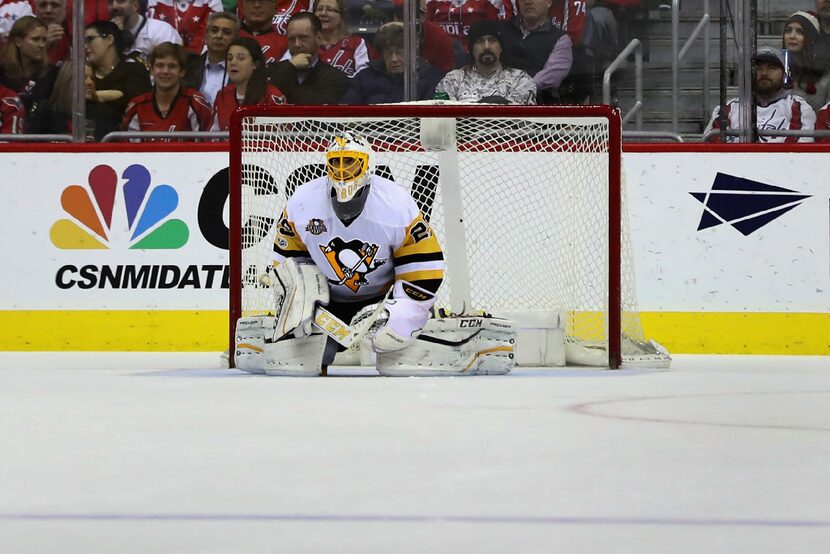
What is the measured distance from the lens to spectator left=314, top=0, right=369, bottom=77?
6719 millimetres

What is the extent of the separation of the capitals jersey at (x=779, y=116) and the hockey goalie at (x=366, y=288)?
2.17m

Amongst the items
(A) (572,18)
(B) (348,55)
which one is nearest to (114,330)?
(B) (348,55)

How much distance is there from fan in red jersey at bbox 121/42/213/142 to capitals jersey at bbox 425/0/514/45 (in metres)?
1.21

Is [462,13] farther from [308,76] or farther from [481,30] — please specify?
[308,76]

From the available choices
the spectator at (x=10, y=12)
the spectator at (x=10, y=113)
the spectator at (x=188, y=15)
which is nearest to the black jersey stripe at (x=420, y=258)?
the spectator at (x=188, y=15)

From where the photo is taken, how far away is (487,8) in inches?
267

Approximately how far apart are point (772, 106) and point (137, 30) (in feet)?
10.3

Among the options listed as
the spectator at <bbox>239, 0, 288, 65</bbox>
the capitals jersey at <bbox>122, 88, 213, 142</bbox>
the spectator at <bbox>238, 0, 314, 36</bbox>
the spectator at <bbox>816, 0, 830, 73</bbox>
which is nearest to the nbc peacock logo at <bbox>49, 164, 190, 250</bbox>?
the capitals jersey at <bbox>122, 88, 213, 142</bbox>

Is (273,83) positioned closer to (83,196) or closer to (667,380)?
(83,196)

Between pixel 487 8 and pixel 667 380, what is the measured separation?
268cm

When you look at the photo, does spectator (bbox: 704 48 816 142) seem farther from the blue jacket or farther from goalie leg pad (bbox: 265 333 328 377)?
goalie leg pad (bbox: 265 333 328 377)

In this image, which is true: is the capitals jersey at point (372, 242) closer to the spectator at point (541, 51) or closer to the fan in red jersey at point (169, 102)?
the spectator at point (541, 51)

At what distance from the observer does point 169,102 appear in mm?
6902

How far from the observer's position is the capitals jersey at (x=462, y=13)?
669 centimetres
